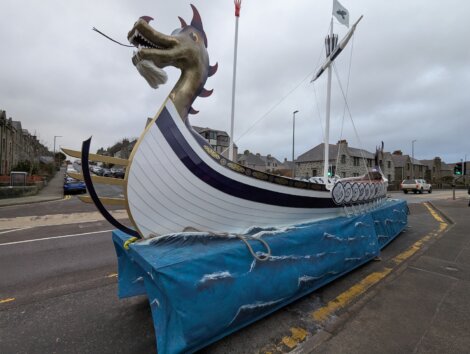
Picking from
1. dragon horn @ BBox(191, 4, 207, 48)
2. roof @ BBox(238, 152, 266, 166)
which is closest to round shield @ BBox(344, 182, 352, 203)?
dragon horn @ BBox(191, 4, 207, 48)

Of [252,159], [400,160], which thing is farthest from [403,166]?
[252,159]

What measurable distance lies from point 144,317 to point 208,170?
1893 millimetres

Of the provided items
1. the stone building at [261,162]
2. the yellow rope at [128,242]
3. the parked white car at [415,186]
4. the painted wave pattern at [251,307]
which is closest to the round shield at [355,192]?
the painted wave pattern at [251,307]

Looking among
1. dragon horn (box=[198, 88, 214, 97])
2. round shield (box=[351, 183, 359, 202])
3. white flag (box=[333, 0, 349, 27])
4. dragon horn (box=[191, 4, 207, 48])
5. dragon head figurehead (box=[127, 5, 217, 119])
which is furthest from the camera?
white flag (box=[333, 0, 349, 27])

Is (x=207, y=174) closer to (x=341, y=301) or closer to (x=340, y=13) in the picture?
(x=341, y=301)

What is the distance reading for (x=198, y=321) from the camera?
2.21 m

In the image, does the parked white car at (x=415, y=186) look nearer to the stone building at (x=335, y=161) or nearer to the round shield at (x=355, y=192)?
the stone building at (x=335, y=161)

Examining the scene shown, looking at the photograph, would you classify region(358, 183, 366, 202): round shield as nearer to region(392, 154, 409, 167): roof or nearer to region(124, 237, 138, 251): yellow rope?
region(124, 237, 138, 251): yellow rope

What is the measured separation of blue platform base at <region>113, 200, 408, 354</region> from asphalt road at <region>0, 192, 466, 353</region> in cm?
17

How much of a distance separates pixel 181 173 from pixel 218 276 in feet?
4.02

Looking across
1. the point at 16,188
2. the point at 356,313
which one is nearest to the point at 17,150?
the point at 16,188

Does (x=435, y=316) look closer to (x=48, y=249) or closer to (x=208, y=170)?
(x=208, y=170)

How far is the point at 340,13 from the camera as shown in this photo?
215 inches

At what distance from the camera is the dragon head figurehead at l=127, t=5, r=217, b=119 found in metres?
2.97
